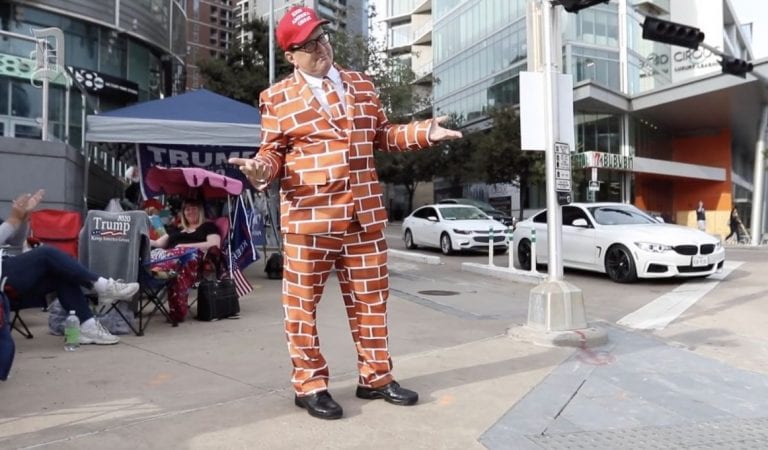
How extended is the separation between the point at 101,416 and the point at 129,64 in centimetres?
2324

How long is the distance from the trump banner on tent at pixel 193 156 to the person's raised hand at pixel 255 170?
7801 millimetres

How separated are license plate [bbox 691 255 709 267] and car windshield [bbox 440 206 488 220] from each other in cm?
Answer: 801

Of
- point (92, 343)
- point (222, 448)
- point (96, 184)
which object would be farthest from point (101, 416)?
point (96, 184)

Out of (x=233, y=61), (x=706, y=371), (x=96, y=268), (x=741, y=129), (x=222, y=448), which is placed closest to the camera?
(x=222, y=448)

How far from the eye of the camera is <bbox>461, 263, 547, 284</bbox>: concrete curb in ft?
37.0

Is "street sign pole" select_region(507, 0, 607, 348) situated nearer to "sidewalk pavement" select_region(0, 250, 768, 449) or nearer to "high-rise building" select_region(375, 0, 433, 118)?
"sidewalk pavement" select_region(0, 250, 768, 449)

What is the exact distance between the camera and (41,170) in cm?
800

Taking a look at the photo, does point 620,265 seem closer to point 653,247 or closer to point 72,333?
point 653,247

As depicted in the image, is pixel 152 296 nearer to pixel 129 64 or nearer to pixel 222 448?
pixel 222 448

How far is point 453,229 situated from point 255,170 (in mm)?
14378

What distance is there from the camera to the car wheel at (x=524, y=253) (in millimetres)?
13727

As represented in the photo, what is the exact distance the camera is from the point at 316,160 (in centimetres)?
358

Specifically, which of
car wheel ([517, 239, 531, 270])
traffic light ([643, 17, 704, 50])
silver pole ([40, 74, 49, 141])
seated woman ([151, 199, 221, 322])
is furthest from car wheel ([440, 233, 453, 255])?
silver pole ([40, 74, 49, 141])

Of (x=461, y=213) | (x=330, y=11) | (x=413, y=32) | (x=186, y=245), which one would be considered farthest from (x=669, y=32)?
(x=330, y=11)
